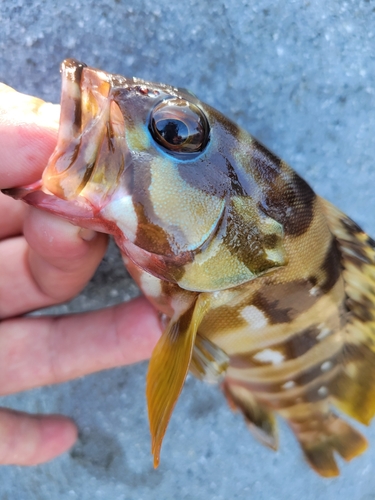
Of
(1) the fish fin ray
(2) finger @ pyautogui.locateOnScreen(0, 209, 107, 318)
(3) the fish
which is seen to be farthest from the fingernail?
(1) the fish fin ray

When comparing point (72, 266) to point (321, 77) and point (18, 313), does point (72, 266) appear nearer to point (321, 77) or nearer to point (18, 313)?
point (18, 313)

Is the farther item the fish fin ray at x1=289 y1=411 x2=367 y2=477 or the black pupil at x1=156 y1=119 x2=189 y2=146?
the fish fin ray at x1=289 y1=411 x2=367 y2=477

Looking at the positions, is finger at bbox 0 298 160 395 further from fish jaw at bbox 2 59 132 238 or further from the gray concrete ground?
fish jaw at bbox 2 59 132 238

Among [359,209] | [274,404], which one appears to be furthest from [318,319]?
[359,209]

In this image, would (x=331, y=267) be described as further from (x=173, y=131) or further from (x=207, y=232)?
(x=173, y=131)

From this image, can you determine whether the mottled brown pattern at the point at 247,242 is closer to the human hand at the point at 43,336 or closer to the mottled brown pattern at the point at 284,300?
the mottled brown pattern at the point at 284,300

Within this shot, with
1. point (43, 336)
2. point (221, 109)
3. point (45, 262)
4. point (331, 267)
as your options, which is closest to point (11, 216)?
point (45, 262)
